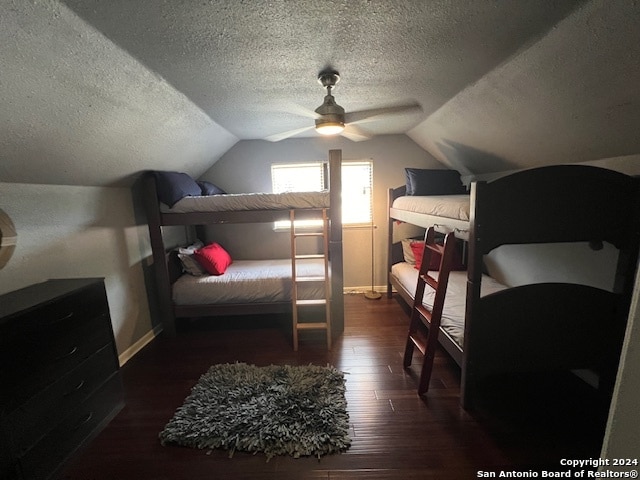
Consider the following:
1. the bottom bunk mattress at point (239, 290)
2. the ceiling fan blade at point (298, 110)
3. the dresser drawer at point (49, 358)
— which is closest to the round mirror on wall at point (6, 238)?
the dresser drawer at point (49, 358)

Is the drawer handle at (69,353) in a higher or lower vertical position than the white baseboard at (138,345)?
higher

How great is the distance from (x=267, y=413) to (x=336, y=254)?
58.7 inches

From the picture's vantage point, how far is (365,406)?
6.22ft

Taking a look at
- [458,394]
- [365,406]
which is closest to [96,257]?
[365,406]

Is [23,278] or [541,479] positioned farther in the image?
[23,278]

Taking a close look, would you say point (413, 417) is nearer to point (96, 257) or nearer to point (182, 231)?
point (96, 257)

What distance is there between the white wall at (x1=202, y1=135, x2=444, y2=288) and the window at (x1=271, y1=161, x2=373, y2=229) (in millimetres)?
85

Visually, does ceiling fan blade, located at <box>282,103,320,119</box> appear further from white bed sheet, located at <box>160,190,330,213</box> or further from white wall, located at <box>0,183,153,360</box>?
white wall, located at <box>0,183,153,360</box>

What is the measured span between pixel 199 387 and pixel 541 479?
2.15 metres

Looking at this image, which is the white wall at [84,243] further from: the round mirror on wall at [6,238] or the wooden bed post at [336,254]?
the wooden bed post at [336,254]

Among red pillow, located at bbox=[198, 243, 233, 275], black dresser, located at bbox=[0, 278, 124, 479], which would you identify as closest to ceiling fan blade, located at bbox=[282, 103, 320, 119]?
red pillow, located at bbox=[198, 243, 233, 275]

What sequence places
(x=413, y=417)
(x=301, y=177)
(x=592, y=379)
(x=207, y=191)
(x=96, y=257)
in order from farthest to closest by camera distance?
1. (x=301, y=177)
2. (x=207, y=191)
3. (x=96, y=257)
4. (x=592, y=379)
5. (x=413, y=417)

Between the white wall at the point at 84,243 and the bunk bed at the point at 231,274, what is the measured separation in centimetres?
19

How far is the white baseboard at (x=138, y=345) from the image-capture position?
247 cm
